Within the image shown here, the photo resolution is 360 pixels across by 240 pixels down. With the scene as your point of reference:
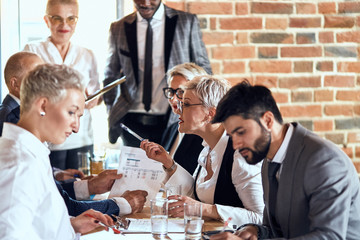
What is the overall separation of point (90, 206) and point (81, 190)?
0.34m

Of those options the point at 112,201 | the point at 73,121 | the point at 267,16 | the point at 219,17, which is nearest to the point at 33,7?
the point at 219,17

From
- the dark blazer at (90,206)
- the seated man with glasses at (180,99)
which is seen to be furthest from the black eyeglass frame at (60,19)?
the dark blazer at (90,206)

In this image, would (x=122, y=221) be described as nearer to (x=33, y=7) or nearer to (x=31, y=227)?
(x=31, y=227)

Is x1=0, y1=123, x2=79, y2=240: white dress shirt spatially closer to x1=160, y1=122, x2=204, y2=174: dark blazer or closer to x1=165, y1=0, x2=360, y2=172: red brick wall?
x1=160, y1=122, x2=204, y2=174: dark blazer

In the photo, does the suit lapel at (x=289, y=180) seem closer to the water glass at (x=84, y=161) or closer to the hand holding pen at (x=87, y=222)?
the hand holding pen at (x=87, y=222)

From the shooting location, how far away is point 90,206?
215 centimetres

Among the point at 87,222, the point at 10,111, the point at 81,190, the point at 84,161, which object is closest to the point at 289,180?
the point at 87,222

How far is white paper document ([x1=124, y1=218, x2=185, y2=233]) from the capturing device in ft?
6.14

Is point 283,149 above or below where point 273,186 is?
above

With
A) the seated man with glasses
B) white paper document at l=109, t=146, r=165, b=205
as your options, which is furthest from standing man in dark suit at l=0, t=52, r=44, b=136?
the seated man with glasses

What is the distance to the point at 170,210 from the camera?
2.01 metres

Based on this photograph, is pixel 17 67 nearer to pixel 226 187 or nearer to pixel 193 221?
pixel 226 187

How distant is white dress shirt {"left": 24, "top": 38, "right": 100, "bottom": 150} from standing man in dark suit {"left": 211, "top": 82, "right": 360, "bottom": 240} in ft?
6.54

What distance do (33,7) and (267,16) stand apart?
5.71 ft
